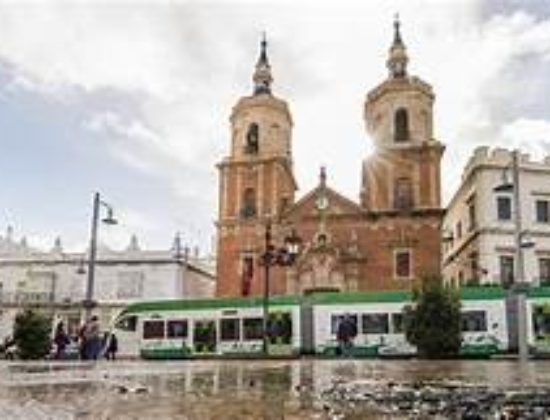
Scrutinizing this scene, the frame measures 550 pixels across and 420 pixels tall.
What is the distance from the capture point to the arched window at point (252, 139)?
4856cm

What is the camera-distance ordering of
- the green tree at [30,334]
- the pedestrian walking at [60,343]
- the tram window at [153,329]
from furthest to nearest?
the tram window at [153,329], the pedestrian walking at [60,343], the green tree at [30,334]

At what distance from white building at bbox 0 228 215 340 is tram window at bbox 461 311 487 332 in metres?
29.5

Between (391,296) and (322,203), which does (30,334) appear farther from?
(322,203)

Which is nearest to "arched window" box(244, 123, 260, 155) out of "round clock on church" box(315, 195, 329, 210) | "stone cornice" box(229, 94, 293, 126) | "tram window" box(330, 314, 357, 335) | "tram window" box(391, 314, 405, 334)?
"stone cornice" box(229, 94, 293, 126)

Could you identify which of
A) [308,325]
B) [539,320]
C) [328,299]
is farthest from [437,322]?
[308,325]

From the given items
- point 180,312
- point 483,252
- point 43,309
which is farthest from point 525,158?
point 43,309

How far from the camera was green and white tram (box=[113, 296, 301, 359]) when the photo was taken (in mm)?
31469

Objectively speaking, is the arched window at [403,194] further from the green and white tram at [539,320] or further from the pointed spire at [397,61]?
the green and white tram at [539,320]

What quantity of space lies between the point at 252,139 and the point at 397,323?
22053 millimetres

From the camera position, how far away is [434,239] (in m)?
43.5

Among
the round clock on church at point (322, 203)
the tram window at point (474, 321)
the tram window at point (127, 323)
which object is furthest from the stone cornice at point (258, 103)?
the tram window at point (474, 321)

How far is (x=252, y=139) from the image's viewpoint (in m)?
48.9

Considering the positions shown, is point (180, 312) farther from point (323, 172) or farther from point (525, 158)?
point (525, 158)

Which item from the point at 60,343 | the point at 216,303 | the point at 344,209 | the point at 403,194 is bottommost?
the point at 60,343
